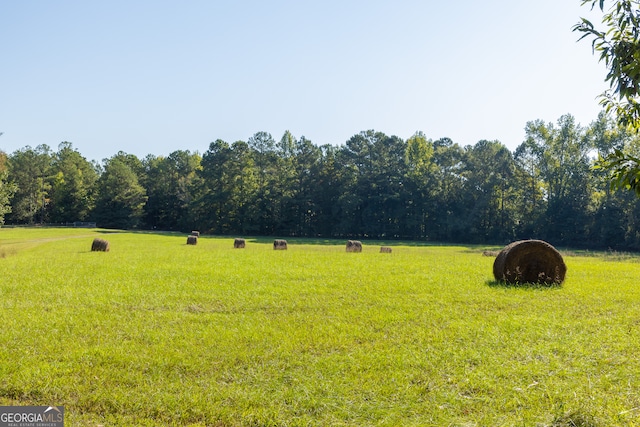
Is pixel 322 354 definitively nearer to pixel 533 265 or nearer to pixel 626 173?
pixel 626 173

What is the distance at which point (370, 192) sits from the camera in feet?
219

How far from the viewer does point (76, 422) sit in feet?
14.5

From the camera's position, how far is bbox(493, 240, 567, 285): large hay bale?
1249 cm

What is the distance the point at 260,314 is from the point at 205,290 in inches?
125

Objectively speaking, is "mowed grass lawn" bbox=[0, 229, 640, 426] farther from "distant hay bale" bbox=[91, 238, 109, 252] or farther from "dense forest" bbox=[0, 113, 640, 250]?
"dense forest" bbox=[0, 113, 640, 250]

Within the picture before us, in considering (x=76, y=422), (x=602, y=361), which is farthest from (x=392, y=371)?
(x=76, y=422)

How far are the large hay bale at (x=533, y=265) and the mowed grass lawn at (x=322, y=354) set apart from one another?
717mm

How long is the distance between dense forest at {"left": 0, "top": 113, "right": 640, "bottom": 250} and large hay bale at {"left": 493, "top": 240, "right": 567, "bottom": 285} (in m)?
47.8

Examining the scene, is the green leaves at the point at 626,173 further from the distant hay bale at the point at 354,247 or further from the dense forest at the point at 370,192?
the dense forest at the point at 370,192

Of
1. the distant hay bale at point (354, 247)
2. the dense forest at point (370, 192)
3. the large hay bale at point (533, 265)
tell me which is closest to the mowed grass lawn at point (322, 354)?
the large hay bale at point (533, 265)

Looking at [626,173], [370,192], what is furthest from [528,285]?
Result: [370,192]

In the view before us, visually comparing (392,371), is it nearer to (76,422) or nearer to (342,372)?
(342,372)

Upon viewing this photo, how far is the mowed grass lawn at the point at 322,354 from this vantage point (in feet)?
15.2

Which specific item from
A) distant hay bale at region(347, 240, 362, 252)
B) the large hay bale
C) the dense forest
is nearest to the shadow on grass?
the large hay bale
